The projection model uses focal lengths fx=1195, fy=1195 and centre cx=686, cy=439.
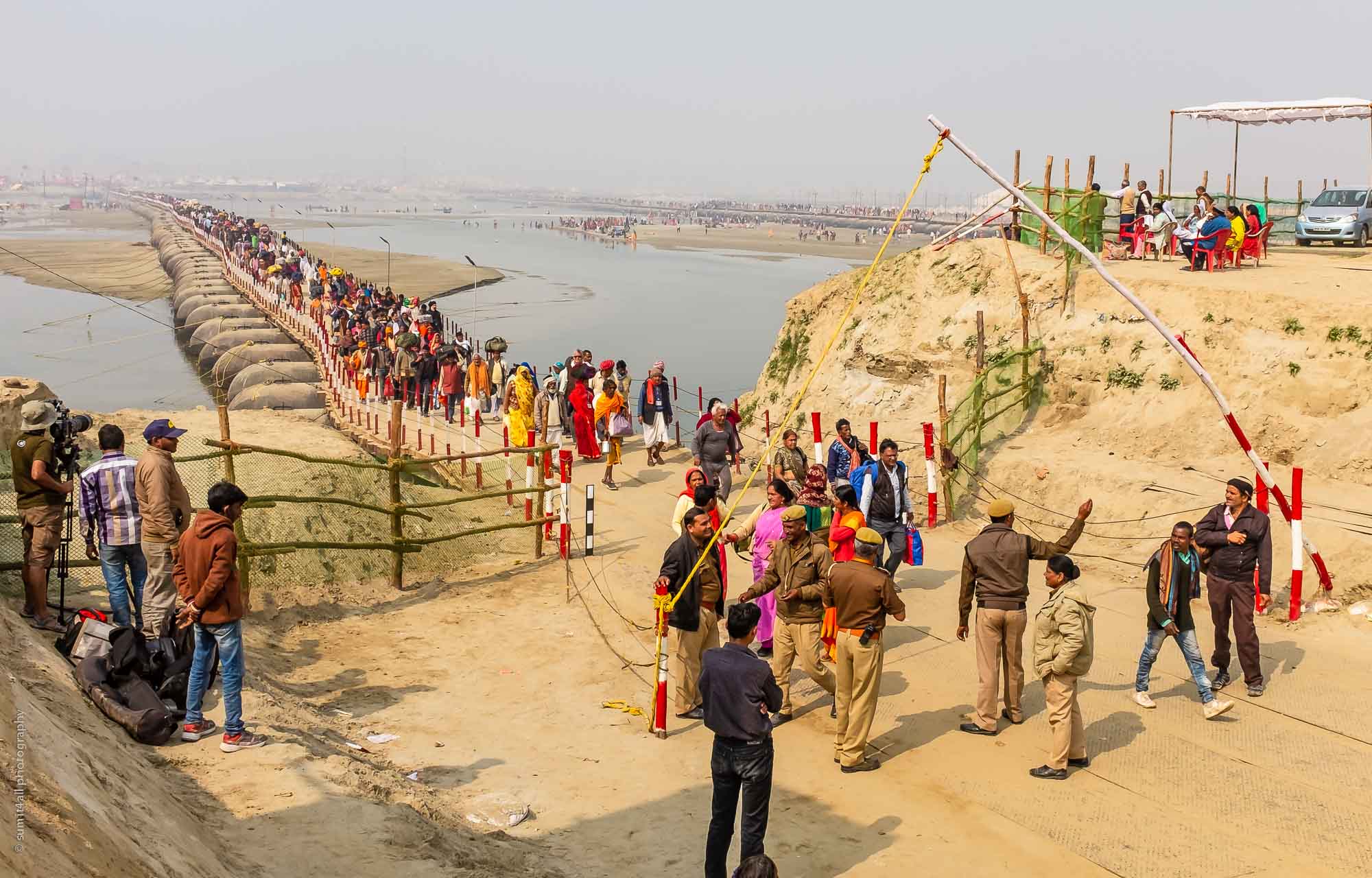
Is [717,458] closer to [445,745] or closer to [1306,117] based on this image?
[445,745]

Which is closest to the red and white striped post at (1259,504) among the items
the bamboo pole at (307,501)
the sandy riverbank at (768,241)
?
the bamboo pole at (307,501)

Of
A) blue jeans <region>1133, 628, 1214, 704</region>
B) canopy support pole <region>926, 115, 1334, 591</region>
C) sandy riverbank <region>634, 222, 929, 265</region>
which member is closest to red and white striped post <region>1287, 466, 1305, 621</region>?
canopy support pole <region>926, 115, 1334, 591</region>

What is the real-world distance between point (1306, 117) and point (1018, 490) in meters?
14.7

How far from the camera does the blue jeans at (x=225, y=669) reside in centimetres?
764

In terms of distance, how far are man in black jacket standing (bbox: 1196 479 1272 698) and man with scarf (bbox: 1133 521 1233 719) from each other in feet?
1.71

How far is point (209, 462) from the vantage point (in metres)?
14.2

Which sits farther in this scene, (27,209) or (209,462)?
(27,209)

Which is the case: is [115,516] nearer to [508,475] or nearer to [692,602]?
[692,602]

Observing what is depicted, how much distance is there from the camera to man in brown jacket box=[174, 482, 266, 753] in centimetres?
759

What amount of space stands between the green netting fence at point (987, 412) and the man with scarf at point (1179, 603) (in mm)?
6063

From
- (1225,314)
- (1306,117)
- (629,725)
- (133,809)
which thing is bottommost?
(629,725)

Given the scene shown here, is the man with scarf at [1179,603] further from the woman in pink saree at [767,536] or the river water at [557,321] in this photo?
the river water at [557,321]

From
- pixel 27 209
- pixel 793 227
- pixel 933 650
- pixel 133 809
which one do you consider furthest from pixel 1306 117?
pixel 27 209

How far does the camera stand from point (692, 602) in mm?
9031
